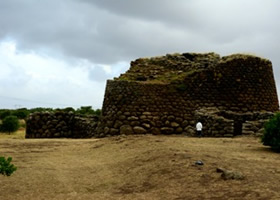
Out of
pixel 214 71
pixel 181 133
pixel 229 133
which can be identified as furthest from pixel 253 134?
pixel 214 71

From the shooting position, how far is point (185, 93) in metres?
17.5

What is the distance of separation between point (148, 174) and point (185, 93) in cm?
1044

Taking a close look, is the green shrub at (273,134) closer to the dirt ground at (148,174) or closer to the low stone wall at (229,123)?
the dirt ground at (148,174)

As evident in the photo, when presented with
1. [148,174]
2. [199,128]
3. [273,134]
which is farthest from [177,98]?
[148,174]

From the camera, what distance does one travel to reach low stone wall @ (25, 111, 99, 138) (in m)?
19.5

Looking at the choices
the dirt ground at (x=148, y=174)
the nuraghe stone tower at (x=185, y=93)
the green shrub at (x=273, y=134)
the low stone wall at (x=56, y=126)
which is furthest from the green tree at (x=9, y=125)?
the green shrub at (x=273, y=134)

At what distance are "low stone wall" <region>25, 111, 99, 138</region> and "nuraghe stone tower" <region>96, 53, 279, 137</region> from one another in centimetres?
185

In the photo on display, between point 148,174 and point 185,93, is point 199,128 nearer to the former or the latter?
point 185,93

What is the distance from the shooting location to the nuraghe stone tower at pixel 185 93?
54.6 ft

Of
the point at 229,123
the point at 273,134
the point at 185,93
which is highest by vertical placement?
the point at 185,93

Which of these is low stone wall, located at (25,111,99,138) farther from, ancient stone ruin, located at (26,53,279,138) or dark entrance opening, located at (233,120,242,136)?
dark entrance opening, located at (233,120,242,136)

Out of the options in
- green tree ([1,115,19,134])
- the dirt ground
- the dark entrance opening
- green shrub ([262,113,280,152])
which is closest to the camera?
the dirt ground

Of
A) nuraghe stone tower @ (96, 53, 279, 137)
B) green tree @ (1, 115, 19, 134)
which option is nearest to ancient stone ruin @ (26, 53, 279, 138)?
nuraghe stone tower @ (96, 53, 279, 137)

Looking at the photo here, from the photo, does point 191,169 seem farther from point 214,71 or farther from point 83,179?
point 214,71
